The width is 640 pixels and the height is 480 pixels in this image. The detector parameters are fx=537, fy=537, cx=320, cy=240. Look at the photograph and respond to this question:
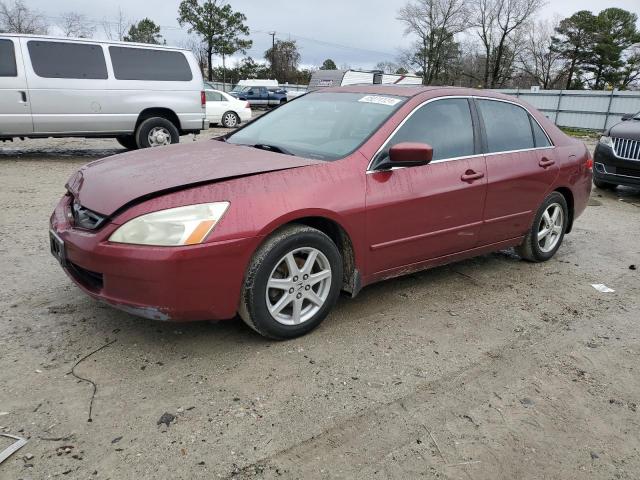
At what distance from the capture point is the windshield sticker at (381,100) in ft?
12.5

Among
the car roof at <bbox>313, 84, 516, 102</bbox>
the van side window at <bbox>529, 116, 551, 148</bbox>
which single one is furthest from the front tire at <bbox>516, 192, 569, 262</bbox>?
the car roof at <bbox>313, 84, 516, 102</bbox>

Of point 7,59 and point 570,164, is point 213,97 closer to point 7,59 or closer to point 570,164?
point 7,59

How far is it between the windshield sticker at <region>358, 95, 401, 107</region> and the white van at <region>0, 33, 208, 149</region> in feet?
23.5

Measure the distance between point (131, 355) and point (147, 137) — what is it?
800 centimetres

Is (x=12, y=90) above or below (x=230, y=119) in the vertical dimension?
above

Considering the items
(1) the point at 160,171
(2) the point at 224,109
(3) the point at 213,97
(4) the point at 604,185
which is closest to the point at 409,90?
(1) the point at 160,171

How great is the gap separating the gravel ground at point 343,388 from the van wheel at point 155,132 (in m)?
6.23

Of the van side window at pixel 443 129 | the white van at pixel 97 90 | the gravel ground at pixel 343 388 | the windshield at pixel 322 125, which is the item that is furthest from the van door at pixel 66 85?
the van side window at pixel 443 129

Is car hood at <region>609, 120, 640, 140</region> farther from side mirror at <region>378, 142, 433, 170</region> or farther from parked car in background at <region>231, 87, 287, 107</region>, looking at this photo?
parked car in background at <region>231, 87, 287, 107</region>

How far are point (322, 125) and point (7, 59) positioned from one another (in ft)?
24.2

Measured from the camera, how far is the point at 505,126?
4.45 metres

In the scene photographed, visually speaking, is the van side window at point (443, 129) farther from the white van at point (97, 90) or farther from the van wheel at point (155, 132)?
the white van at point (97, 90)

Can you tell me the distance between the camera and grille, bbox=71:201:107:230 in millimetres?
2891

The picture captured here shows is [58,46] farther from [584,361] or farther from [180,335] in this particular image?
[584,361]
